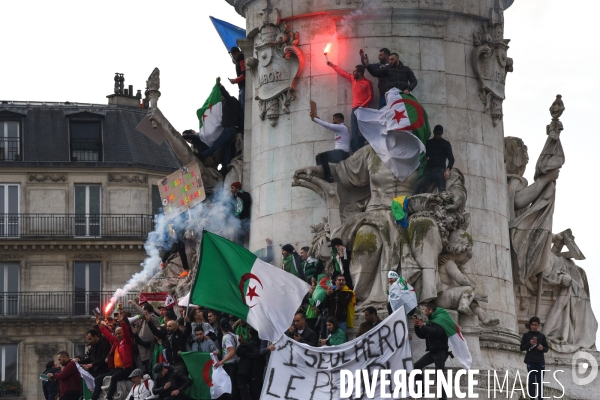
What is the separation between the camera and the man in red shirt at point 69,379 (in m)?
50.1

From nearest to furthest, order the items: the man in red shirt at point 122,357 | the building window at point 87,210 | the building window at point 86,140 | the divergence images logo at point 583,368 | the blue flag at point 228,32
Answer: the man in red shirt at point 122,357, the divergence images logo at point 583,368, the blue flag at point 228,32, the building window at point 87,210, the building window at point 86,140

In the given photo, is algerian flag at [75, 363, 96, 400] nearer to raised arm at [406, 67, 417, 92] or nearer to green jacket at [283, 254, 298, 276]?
green jacket at [283, 254, 298, 276]

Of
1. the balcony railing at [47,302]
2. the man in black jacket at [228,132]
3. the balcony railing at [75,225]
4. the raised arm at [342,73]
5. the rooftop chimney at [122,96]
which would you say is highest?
the rooftop chimney at [122,96]

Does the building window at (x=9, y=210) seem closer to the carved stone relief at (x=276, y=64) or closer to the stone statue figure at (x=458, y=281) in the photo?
the carved stone relief at (x=276, y=64)

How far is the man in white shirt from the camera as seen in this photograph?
49.8 m

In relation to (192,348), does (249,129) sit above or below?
above

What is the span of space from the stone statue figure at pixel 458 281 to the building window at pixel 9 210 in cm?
3247

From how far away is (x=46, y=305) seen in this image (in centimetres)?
7812

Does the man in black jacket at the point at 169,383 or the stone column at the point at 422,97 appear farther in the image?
the stone column at the point at 422,97

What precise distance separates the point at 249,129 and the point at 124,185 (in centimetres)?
2722

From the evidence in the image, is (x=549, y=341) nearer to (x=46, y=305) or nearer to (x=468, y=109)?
(x=468, y=109)

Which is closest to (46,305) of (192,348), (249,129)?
(249,129)

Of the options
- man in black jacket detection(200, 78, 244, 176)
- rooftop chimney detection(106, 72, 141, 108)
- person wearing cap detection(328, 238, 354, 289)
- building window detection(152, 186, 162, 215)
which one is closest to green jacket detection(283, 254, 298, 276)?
person wearing cap detection(328, 238, 354, 289)

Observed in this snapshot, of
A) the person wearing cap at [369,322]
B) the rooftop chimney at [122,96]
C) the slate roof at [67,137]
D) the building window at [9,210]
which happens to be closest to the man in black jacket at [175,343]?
the person wearing cap at [369,322]
